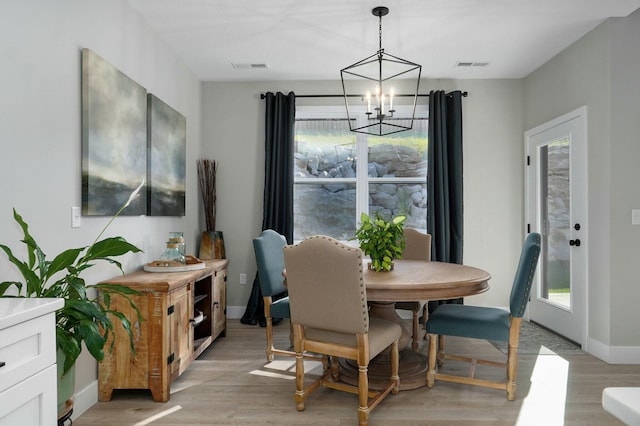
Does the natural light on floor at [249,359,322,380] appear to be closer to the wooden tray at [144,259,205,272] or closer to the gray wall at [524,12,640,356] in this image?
the wooden tray at [144,259,205,272]

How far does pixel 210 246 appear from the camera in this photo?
4.42 metres

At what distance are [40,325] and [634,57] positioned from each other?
164 inches

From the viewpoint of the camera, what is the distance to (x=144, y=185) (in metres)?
3.27

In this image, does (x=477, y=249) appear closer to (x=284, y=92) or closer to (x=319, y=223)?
(x=319, y=223)

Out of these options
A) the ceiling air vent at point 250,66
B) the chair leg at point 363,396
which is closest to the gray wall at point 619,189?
the chair leg at point 363,396

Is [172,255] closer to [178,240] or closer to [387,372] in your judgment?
[178,240]

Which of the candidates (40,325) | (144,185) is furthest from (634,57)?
(40,325)

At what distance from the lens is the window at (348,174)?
195 inches

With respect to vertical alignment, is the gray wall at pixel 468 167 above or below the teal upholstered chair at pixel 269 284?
above

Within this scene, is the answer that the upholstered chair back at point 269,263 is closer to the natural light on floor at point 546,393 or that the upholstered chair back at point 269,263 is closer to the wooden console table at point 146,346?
the wooden console table at point 146,346

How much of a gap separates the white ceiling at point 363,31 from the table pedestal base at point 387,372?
8.44 ft

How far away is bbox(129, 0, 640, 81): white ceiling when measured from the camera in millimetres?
3178

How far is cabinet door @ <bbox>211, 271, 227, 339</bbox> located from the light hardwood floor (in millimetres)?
430

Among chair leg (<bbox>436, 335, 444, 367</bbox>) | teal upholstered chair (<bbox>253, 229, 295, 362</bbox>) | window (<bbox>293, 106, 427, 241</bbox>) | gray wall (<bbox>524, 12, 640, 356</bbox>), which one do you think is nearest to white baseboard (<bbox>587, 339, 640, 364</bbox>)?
gray wall (<bbox>524, 12, 640, 356</bbox>)
